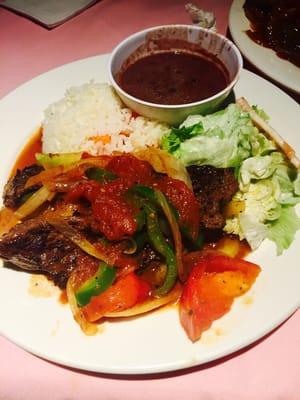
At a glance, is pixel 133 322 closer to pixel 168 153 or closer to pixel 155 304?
pixel 155 304

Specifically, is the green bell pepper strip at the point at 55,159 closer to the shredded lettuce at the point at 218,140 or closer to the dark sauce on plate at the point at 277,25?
the shredded lettuce at the point at 218,140

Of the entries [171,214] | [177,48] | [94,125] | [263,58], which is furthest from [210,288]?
[263,58]

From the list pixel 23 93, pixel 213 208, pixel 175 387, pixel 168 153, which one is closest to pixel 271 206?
pixel 213 208

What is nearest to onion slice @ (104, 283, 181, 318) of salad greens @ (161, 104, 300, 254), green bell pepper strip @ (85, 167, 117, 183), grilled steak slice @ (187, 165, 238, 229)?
grilled steak slice @ (187, 165, 238, 229)

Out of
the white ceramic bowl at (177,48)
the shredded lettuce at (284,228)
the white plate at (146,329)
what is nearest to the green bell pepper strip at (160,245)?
the white plate at (146,329)

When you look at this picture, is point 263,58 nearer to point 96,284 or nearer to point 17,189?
point 17,189
